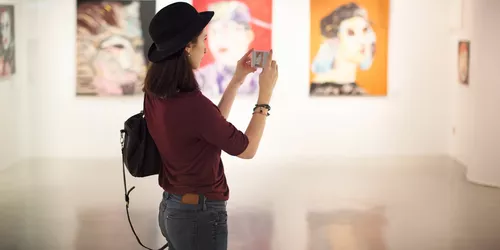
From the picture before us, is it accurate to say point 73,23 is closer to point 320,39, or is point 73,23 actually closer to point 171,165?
point 320,39

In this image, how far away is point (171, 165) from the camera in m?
3.50

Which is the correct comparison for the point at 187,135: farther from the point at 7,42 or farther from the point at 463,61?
the point at 463,61

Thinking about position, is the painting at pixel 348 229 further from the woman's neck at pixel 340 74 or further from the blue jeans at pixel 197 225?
the blue jeans at pixel 197 225

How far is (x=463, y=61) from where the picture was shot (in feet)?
31.2

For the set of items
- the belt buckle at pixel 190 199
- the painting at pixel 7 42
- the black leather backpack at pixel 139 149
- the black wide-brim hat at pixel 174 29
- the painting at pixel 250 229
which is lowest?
the painting at pixel 250 229

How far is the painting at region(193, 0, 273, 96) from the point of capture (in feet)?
31.4

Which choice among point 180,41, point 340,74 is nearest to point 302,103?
point 340,74

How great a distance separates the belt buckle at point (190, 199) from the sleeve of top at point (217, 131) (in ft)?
0.83

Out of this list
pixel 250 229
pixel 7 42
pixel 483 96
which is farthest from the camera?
pixel 7 42

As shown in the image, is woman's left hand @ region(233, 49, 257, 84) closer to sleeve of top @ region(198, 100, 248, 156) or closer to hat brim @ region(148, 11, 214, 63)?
hat brim @ region(148, 11, 214, 63)

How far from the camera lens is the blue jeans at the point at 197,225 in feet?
11.1

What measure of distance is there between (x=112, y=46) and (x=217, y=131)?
670 cm

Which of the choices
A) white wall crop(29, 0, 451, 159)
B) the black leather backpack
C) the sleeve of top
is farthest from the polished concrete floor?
the sleeve of top

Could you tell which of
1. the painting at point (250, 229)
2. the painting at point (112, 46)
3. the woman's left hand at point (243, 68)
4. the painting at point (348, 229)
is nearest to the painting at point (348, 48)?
the painting at point (112, 46)
